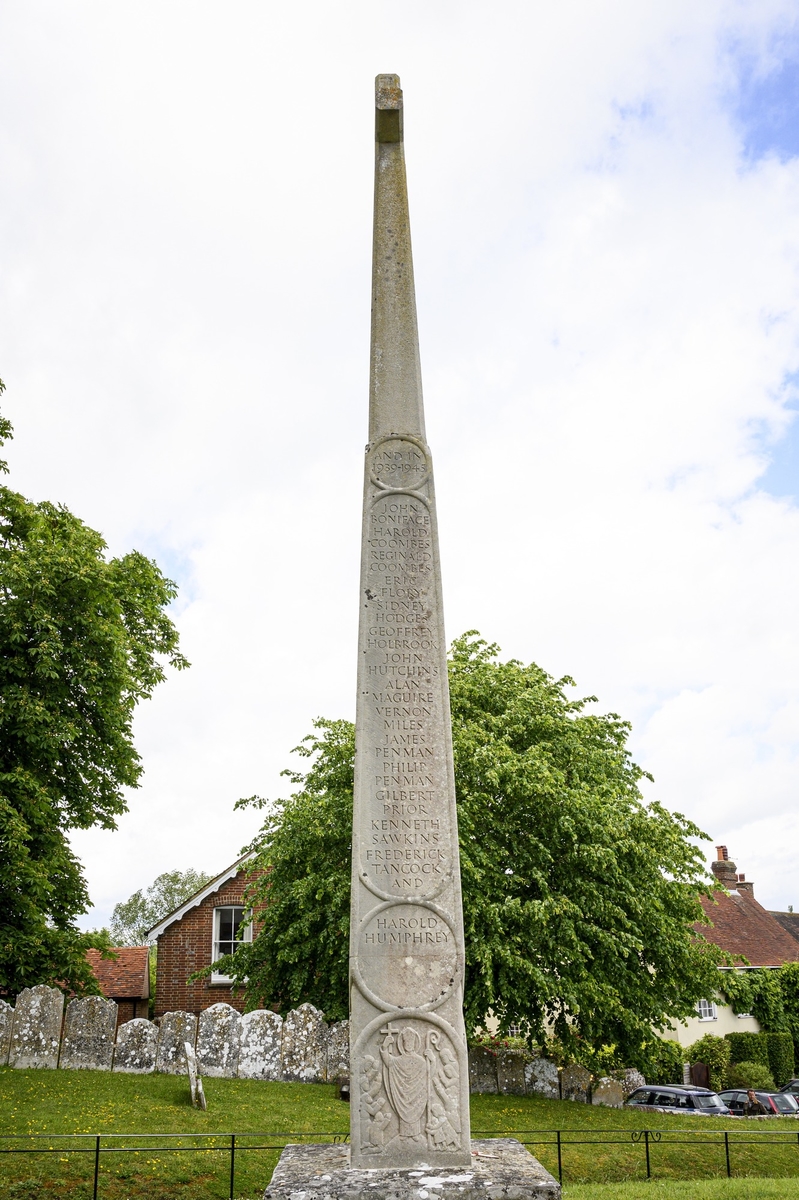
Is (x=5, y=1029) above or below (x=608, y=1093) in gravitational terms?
above

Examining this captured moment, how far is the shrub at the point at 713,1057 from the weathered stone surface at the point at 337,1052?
687 inches

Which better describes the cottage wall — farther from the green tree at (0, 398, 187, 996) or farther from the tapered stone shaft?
the tapered stone shaft

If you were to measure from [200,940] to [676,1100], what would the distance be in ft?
45.1

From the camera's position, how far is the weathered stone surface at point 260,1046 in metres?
17.7

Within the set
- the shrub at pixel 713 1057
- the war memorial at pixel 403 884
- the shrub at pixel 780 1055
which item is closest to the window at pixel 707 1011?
the shrub at pixel 780 1055

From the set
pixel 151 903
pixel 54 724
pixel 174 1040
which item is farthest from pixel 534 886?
pixel 151 903

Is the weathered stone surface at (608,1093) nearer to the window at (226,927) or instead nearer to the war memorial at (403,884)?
the window at (226,927)

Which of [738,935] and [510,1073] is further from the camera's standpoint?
[738,935]

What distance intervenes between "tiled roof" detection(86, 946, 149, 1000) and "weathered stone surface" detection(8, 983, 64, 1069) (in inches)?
466

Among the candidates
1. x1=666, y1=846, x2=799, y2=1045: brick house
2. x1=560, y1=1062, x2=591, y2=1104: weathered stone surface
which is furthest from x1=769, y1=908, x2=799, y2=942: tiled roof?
x1=560, y1=1062, x2=591, y2=1104: weathered stone surface

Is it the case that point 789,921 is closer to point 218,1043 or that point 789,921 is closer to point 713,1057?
point 713,1057

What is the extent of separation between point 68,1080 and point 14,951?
2.69 meters

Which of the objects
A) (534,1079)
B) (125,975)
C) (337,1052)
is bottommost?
(534,1079)

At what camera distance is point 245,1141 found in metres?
12.7
